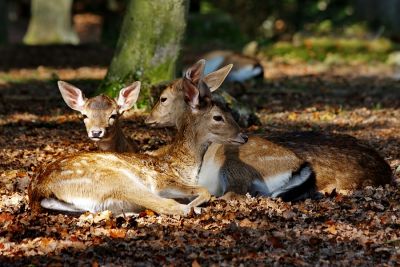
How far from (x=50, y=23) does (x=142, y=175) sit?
15.2 meters

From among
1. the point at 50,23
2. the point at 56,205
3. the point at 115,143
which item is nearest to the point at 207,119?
the point at 115,143

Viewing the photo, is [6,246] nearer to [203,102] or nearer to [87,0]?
[203,102]

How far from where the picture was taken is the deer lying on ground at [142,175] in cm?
683

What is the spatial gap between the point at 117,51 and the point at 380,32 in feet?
35.2

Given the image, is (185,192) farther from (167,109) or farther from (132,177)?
(167,109)

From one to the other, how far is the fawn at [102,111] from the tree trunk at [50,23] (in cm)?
1368

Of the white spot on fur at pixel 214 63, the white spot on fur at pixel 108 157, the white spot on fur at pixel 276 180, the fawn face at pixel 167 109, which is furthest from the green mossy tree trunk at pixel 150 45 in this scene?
the white spot on fur at pixel 214 63

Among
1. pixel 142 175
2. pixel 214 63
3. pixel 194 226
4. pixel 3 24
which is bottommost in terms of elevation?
pixel 3 24

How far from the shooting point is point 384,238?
6.48 meters

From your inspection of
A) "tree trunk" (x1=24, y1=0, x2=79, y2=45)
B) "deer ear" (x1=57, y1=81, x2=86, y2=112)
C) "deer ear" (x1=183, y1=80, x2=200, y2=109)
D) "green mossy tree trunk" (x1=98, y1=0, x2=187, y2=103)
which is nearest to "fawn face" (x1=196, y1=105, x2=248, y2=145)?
"deer ear" (x1=183, y1=80, x2=200, y2=109)

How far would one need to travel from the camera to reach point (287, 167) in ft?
25.4

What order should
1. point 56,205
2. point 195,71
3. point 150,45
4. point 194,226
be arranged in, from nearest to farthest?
1. point 194,226
2. point 56,205
3. point 195,71
4. point 150,45

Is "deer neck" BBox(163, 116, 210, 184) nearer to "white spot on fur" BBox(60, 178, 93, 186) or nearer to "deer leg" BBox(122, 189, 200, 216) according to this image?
"deer leg" BBox(122, 189, 200, 216)

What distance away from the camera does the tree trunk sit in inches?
857
